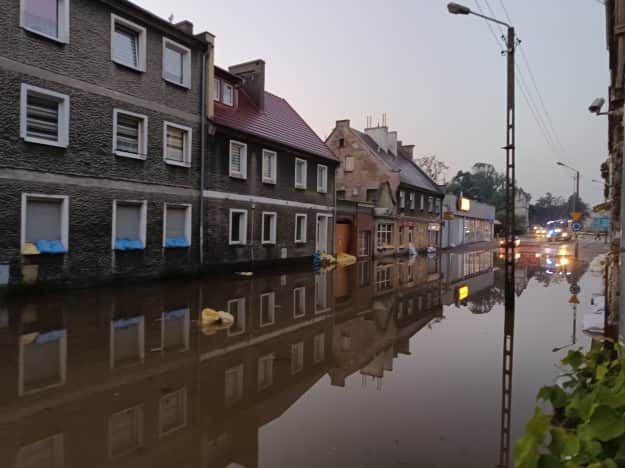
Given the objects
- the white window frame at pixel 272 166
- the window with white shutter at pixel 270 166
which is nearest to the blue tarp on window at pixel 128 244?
the white window frame at pixel 272 166

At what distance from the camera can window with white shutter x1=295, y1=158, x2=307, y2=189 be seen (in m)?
22.9

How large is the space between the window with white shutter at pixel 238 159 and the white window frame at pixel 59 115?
6.88m

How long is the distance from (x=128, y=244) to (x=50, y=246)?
8.07 feet

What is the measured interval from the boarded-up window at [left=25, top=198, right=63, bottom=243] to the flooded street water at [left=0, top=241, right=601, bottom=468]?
198 cm

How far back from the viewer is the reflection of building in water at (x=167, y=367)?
153 inches

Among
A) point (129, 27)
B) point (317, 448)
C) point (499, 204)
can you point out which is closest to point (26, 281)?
point (129, 27)

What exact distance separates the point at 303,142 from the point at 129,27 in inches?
434

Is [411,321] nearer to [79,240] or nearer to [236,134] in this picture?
[79,240]

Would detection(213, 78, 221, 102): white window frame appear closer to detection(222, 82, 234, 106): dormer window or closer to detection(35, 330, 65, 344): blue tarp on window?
detection(222, 82, 234, 106): dormer window

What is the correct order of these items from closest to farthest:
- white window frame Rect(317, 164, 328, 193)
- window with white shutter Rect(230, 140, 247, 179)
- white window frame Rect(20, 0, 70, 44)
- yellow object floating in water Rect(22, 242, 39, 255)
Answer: yellow object floating in water Rect(22, 242, 39, 255), white window frame Rect(20, 0, 70, 44), window with white shutter Rect(230, 140, 247, 179), white window frame Rect(317, 164, 328, 193)

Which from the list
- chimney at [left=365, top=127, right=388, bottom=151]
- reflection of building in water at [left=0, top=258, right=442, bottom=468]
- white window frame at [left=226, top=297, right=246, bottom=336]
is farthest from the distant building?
white window frame at [left=226, top=297, right=246, bottom=336]

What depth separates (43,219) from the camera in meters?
12.5

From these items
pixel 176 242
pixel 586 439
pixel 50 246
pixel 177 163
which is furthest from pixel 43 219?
pixel 586 439

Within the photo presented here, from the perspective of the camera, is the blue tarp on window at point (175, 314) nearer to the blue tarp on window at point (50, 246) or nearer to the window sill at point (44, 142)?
the blue tarp on window at point (50, 246)
